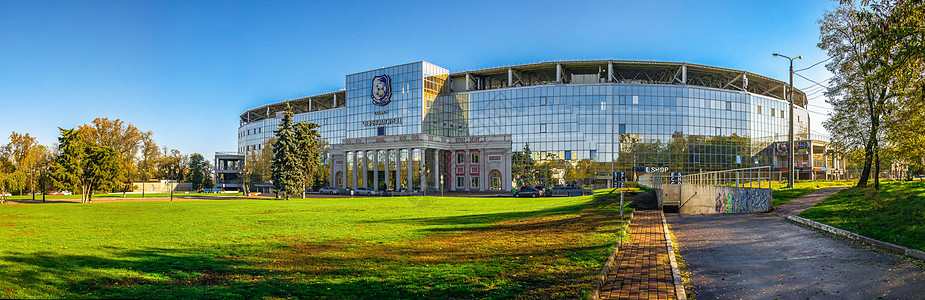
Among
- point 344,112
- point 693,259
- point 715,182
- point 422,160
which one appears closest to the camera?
point 693,259

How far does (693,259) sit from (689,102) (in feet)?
242

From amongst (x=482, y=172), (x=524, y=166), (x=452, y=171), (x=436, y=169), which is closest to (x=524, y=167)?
(x=524, y=166)

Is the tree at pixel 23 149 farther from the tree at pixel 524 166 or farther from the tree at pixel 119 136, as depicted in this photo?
the tree at pixel 524 166

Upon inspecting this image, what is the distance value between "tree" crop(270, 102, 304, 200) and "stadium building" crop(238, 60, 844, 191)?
23.5 metres

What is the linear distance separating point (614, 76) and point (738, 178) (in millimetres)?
60563

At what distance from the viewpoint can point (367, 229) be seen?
58.9 feet

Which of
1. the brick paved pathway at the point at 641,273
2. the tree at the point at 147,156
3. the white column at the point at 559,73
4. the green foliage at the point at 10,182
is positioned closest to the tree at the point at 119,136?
the tree at the point at 147,156

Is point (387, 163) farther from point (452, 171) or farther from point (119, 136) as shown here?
point (119, 136)

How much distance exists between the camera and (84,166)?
4341cm

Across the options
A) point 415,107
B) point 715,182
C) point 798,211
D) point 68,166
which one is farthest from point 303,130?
point 798,211

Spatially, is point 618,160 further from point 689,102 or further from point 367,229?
point 367,229

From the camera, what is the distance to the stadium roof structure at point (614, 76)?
7969 cm

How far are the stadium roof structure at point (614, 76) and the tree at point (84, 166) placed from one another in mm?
55228

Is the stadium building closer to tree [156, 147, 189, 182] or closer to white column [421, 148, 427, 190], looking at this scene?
white column [421, 148, 427, 190]
